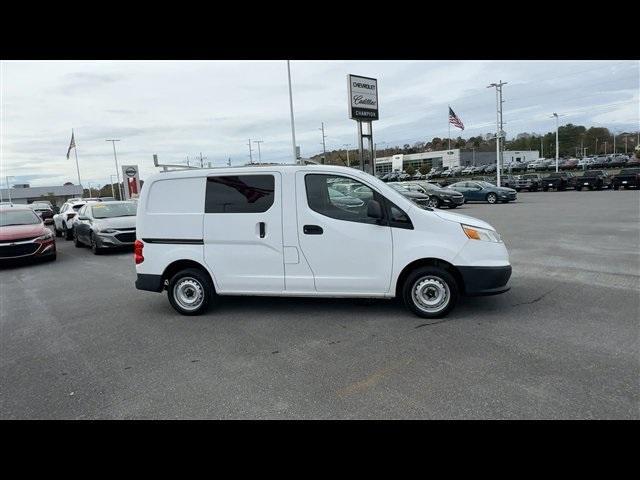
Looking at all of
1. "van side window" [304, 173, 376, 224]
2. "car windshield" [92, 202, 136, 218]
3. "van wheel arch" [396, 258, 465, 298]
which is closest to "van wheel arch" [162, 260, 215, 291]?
"van side window" [304, 173, 376, 224]

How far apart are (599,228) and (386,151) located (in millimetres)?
124166

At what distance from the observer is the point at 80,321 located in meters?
5.98

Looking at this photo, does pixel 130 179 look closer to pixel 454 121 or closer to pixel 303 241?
pixel 454 121

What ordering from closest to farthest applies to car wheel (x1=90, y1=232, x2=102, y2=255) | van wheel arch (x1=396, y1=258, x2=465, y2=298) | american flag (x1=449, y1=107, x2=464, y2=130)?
van wheel arch (x1=396, y1=258, x2=465, y2=298), car wheel (x1=90, y1=232, x2=102, y2=255), american flag (x1=449, y1=107, x2=464, y2=130)

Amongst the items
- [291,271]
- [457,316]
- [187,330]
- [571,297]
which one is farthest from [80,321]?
[571,297]

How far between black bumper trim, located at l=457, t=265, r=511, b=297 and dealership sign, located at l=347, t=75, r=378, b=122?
68.9 feet

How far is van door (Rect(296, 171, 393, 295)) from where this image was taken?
5.39m

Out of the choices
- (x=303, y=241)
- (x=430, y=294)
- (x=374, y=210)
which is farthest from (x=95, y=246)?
(x=430, y=294)

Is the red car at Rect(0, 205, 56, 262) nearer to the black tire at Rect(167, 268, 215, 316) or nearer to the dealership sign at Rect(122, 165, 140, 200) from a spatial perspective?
the black tire at Rect(167, 268, 215, 316)

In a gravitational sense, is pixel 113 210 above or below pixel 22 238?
above

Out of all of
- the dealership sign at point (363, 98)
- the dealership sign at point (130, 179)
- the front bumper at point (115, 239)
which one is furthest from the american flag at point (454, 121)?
the front bumper at point (115, 239)

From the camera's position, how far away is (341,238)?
5430 mm

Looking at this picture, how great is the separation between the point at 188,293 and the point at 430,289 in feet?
10.9
